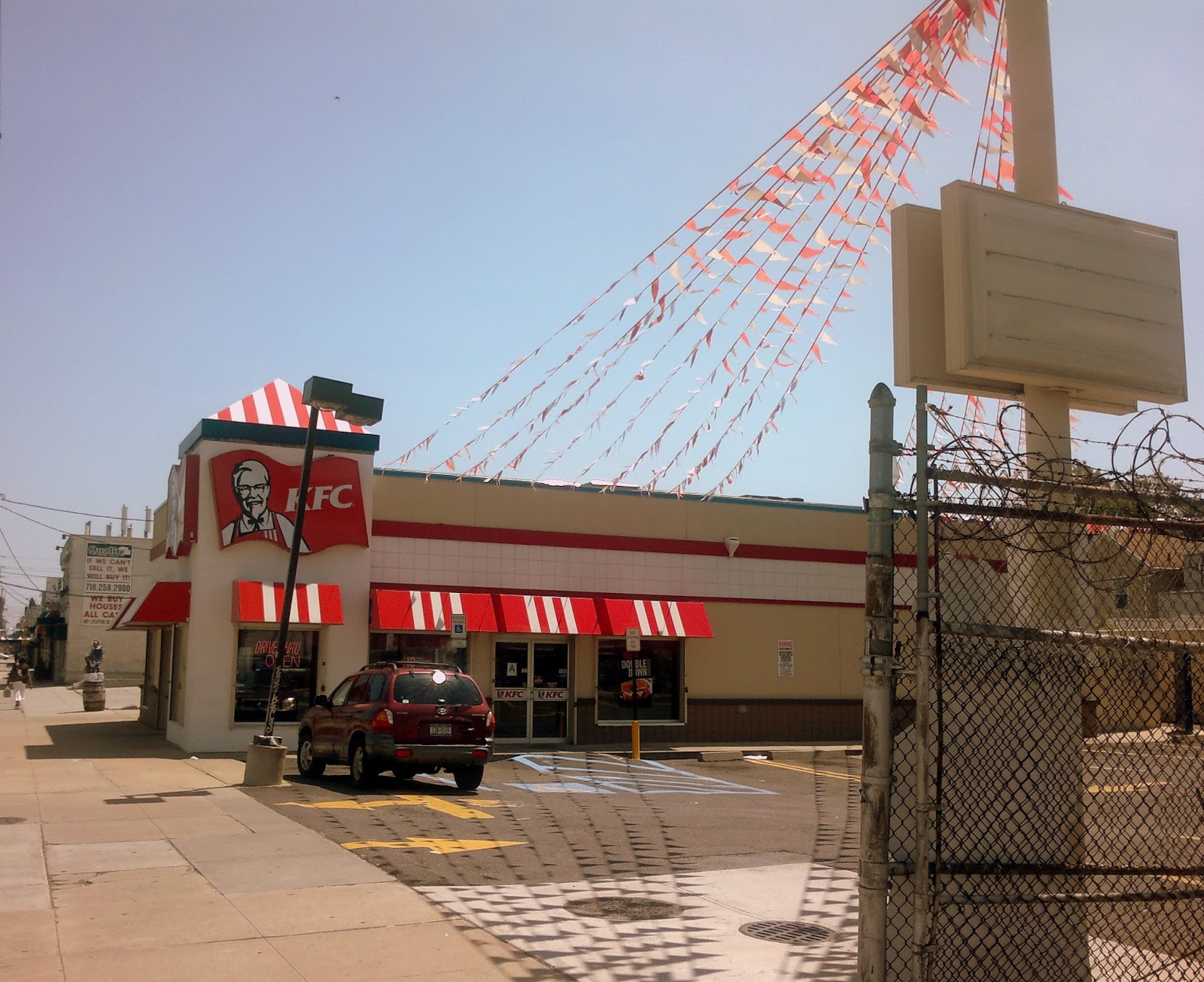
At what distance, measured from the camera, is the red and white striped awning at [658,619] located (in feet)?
81.1

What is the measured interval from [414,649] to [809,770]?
8.42 m

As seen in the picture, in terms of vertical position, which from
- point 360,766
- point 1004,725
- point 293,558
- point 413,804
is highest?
point 293,558

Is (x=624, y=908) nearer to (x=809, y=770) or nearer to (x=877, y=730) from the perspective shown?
(x=877, y=730)

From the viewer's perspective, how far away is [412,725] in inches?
621

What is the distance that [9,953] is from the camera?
6793 millimetres

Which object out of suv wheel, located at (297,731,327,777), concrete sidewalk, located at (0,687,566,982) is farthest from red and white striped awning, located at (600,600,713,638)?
concrete sidewalk, located at (0,687,566,982)

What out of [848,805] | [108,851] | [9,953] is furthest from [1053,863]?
[848,805]

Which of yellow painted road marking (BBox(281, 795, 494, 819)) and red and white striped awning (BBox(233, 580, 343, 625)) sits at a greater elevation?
red and white striped awning (BBox(233, 580, 343, 625))

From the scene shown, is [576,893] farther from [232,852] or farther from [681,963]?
[232,852]

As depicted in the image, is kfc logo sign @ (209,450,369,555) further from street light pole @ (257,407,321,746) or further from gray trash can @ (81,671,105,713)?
gray trash can @ (81,671,105,713)

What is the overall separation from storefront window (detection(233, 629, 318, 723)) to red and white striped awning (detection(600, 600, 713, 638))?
6231mm

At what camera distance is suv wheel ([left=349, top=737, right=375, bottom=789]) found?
15820mm

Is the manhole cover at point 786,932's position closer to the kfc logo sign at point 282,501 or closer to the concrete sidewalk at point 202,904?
the concrete sidewalk at point 202,904

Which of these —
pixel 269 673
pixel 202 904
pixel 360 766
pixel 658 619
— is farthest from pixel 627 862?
pixel 658 619
